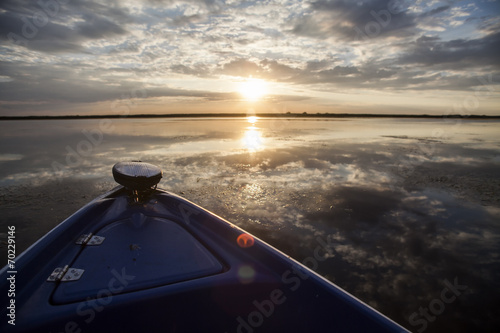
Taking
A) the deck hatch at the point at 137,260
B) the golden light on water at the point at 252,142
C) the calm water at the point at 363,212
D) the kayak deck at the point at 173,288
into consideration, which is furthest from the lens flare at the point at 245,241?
the golden light on water at the point at 252,142

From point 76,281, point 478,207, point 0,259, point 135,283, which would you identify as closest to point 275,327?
point 135,283

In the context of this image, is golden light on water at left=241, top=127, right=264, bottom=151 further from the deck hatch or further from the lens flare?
the lens flare

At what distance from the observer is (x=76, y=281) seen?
195cm

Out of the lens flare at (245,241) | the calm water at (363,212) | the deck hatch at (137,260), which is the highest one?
the lens flare at (245,241)

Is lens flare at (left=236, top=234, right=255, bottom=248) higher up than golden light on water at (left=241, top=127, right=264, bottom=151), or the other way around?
lens flare at (left=236, top=234, right=255, bottom=248)

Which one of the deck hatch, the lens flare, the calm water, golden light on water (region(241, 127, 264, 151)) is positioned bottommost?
golden light on water (region(241, 127, 264, 151))

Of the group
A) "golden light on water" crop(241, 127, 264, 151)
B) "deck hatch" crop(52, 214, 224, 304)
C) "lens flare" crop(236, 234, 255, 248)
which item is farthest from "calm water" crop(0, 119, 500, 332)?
"golden light on water" crop(241, 127, 264, 151)

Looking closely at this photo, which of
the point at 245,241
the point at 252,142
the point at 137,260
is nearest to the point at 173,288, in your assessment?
the point at 137,260

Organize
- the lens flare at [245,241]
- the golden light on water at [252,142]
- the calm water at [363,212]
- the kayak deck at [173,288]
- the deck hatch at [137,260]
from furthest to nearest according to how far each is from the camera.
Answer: the golden light on water at [252,142], the calm water at [363,212], the lens flare at [245,241], the deck hatch at [137,260], the kayak deck at [173,288]

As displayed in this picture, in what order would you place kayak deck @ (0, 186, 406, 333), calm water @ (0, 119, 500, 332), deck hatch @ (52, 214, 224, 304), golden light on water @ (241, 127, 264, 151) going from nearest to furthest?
kayak deck @ (0, 186, 406, 333)
deck hatch @ (52, 214, 224, 304)
calm water @ (0, 119, 500, 332)
golden light on water @ (241, 127, 264, 151)

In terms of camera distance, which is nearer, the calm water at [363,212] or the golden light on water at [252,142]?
the calm water at [363,212]

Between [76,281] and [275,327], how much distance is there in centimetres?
154

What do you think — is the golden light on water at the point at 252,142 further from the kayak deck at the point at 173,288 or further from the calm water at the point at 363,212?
the kayak deck at the point at 173,288

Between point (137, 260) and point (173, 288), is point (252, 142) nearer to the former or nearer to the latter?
point (137, 260)
